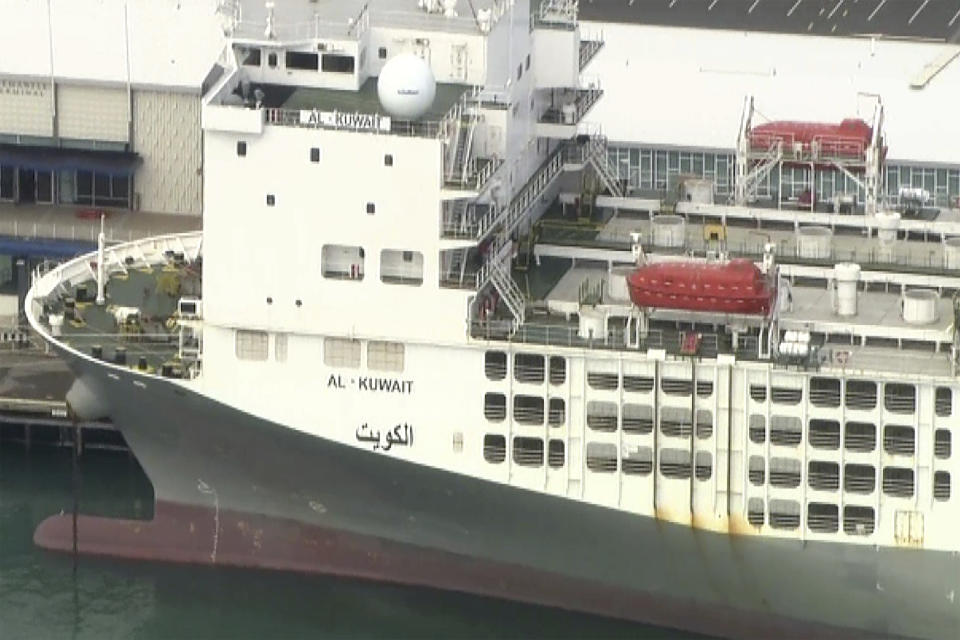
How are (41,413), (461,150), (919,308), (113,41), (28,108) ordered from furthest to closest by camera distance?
(113,41) < (28,108) < (41,413) < (461,150) < (919,308)

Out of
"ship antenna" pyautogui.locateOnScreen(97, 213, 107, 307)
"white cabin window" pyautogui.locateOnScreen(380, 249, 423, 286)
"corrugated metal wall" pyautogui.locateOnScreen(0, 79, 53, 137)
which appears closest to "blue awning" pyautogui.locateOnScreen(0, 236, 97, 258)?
"corrugated metal wall" pyautogui.locateOnScreen(0, 79, 53, 137)

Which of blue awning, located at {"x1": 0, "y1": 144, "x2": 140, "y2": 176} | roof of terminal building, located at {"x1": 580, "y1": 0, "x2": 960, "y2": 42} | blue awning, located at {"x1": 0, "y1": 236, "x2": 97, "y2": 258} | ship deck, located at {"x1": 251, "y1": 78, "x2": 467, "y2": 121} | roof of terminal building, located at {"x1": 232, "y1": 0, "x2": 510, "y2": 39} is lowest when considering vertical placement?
blue awning, located at {"x1": 0, "y1": 236, "x2": 97, "y2": 258}

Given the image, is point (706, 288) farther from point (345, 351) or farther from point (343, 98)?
point (343, 98)

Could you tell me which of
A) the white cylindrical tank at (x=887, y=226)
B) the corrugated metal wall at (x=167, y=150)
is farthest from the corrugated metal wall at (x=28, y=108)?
the white cylindrical tank at (x=887, y=226)

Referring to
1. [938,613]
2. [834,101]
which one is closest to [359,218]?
[938,613]

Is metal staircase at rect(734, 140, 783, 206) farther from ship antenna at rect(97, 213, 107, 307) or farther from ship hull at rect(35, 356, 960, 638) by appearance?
ship antenna at rect(97, 213, 107, 307)

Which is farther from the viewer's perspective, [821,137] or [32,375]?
[32,375]

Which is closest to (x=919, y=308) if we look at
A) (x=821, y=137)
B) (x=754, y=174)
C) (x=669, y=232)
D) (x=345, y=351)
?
(x=669, y=232)

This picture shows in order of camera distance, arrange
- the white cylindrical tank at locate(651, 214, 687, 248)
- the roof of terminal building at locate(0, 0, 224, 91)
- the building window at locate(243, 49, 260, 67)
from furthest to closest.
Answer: the roof of terminal building at locate(0, 0, 224, 91)
the white cylindrical tank at locate(651, 214, 687, 248)
the building window at locate(243, 49, 260, 67)
